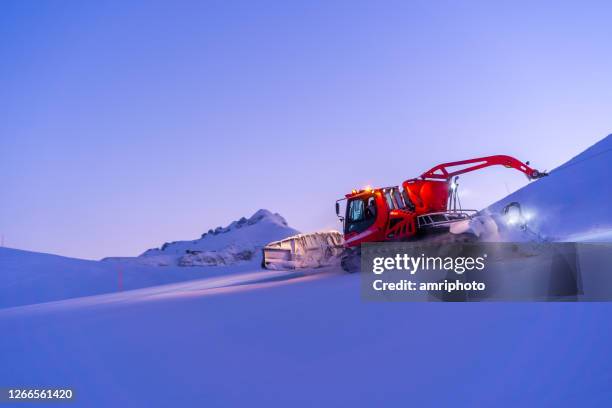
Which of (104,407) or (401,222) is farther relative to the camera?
(401,222)

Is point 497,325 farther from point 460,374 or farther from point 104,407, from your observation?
point 104,407

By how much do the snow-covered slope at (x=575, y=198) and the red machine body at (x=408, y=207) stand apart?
760 cm

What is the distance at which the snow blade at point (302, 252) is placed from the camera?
14500 mm

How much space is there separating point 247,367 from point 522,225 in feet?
29.4

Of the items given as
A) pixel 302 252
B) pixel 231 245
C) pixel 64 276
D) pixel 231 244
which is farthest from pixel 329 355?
pixel 231 244

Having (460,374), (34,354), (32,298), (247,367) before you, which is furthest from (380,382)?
(32,298)

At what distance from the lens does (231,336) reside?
4.82m

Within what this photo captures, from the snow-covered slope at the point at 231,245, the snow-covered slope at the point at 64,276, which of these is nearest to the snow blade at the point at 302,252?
the snow-covered slope at the point at 64,276

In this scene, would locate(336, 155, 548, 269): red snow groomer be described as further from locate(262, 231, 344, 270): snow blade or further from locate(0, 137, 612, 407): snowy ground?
locate(0, 137, 612, 407): snowy ground

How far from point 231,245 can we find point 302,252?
43.8m

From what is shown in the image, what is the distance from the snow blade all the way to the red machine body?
1941 mm

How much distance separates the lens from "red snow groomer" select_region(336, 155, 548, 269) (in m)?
12.5

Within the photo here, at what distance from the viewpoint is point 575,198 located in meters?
26.0

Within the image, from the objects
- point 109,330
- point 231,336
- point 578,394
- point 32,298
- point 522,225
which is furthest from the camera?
point 32,298
